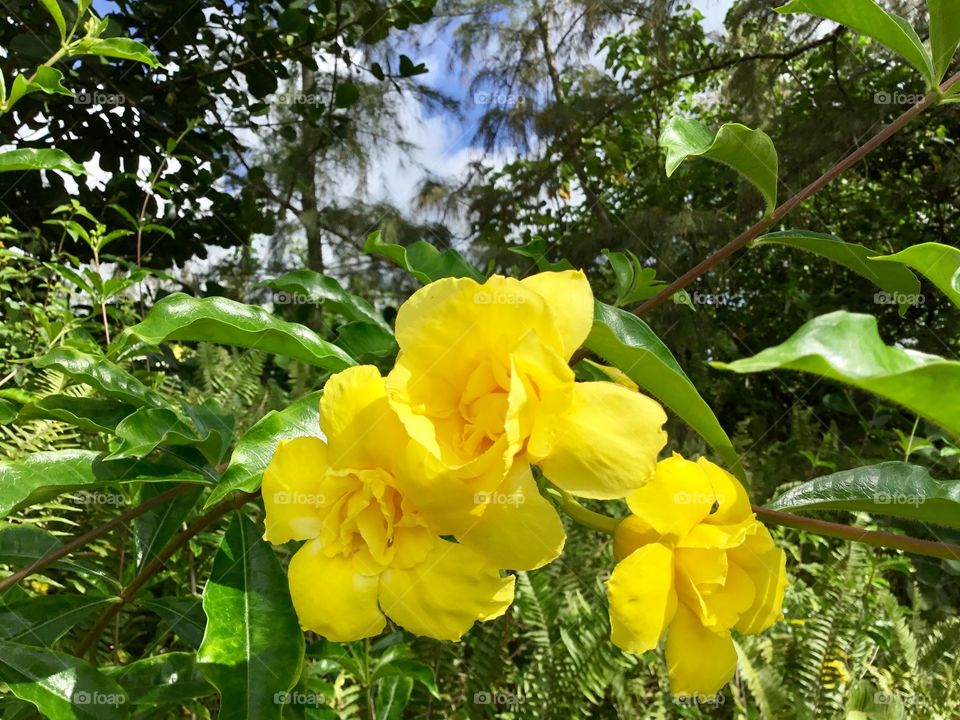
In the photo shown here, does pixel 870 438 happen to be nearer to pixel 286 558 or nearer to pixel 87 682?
pixel 286 558

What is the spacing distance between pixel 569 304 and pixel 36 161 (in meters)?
0.84

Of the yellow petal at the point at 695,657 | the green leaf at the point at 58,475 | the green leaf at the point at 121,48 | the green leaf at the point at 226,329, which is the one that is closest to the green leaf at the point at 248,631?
the green leaf at the point at 58,475

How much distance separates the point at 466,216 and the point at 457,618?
468 centimetres

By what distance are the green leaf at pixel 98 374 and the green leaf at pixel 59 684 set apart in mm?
315

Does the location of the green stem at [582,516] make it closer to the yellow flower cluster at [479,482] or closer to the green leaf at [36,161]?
the yellow flower cluster at [479,482]

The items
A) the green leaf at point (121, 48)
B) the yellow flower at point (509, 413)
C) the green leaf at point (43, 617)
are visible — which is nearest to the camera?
the yellow flower at point (509, 413)

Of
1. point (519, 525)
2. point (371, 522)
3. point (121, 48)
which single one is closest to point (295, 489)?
point (371, 522)

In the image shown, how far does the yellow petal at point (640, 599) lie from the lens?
512 mm

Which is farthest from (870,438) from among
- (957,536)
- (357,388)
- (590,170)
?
(357,388)

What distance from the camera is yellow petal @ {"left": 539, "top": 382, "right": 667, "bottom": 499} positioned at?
1.48 feet

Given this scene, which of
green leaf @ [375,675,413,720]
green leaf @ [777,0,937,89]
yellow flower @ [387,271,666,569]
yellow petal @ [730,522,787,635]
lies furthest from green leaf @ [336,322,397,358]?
green leaf @ [375,675,413,720]

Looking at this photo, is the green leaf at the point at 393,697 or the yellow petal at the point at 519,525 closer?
the yellow petal at the point at 519,525

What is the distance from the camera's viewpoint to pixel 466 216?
16.4 feet

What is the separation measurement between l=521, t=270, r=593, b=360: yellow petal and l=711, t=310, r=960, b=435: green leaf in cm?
19
